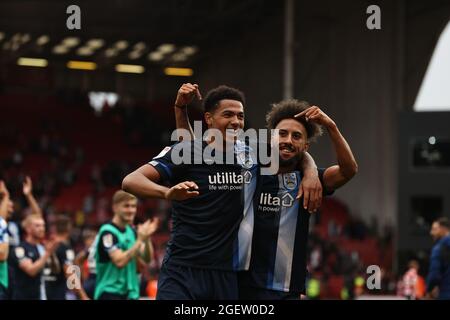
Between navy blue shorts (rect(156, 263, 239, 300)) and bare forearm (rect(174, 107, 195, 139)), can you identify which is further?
bare forearm (rect(174, 107, 195, 139))

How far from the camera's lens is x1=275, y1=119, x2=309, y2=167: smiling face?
636 centimetres

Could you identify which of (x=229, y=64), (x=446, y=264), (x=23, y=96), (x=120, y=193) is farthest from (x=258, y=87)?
(x=120, y=193)

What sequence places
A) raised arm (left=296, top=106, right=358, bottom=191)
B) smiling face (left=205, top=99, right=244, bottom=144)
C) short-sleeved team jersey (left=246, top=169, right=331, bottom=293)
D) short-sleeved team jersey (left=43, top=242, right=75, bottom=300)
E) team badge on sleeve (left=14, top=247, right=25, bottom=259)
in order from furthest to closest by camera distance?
short-sleeved team jersey (left=43, top=242, right=75, bottom=300), team badge on sleeve (left=14, top=247, right=25, bottom=259), smiling face (left=205, top=99, right=244, bottom=144), short-sleeved team jersey (left=246, top=169, right=331, bottom=293), raised arm (left=296, top=106, right=358, bottom=191)

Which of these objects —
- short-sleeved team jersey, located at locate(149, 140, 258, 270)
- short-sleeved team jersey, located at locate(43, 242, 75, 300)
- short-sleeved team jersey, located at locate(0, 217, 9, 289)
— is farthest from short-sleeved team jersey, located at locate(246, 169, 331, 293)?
short-sleeved team jersey, located at locate(43, 242, 75, 300)

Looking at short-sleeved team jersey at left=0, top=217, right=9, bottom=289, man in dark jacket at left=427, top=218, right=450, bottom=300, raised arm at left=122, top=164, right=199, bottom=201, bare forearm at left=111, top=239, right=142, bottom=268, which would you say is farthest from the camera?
man in dark jacket at left=427, top=218, right=450, bottom=300

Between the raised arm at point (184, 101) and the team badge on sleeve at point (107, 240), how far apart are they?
3.46 meters

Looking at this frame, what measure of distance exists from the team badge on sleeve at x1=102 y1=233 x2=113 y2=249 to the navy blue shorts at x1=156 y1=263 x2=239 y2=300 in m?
3.92

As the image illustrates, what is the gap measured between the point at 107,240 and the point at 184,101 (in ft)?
12.5

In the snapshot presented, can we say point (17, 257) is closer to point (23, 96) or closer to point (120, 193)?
point (120, 193)

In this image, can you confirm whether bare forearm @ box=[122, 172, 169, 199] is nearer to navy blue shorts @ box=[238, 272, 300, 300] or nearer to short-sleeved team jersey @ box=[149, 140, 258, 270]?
short-sleeved team jersey @ box=[149, 140, 258, 270]

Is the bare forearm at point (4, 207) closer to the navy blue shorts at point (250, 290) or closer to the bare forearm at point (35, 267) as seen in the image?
the bare forearm at point (35, 267)

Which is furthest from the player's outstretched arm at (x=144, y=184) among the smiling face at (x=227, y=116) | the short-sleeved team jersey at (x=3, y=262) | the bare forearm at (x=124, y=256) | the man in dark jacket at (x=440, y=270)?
the man in dark jacket at (x=440, y=270)

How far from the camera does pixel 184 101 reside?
6.62 metres

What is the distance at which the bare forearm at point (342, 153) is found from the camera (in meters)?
6.14
